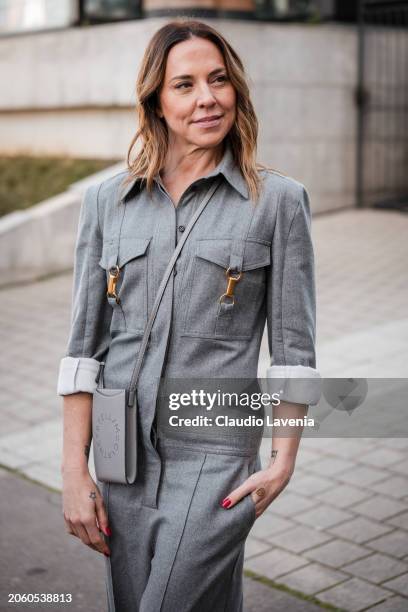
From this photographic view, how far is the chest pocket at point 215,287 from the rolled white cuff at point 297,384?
0.16 meters

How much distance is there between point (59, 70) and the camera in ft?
44.8

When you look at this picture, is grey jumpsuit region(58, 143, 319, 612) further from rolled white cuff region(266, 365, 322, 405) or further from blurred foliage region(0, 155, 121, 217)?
blurred foliage region(0, 155, 121, 217)

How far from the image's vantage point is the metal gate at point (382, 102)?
13.3 meters

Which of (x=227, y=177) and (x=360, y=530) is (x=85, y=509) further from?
(x=360, y=530)

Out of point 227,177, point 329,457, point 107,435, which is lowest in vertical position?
point 329,457

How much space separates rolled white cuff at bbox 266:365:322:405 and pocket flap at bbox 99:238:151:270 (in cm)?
46

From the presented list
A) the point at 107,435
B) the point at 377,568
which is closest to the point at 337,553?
the point at 377,568

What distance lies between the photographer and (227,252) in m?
2.36

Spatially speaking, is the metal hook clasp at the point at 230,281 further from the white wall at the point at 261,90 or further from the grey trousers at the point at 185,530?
the white wall at the point at 261,90

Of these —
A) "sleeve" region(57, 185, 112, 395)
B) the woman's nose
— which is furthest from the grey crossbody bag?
the woman's nose

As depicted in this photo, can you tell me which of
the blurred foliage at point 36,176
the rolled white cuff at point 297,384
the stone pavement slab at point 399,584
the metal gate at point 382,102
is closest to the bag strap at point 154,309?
the rolled white cuff at point 297,384

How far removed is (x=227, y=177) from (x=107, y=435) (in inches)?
28.6

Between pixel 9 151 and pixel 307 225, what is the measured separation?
13008mm

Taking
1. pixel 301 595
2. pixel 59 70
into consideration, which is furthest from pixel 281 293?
pixel 59 70
